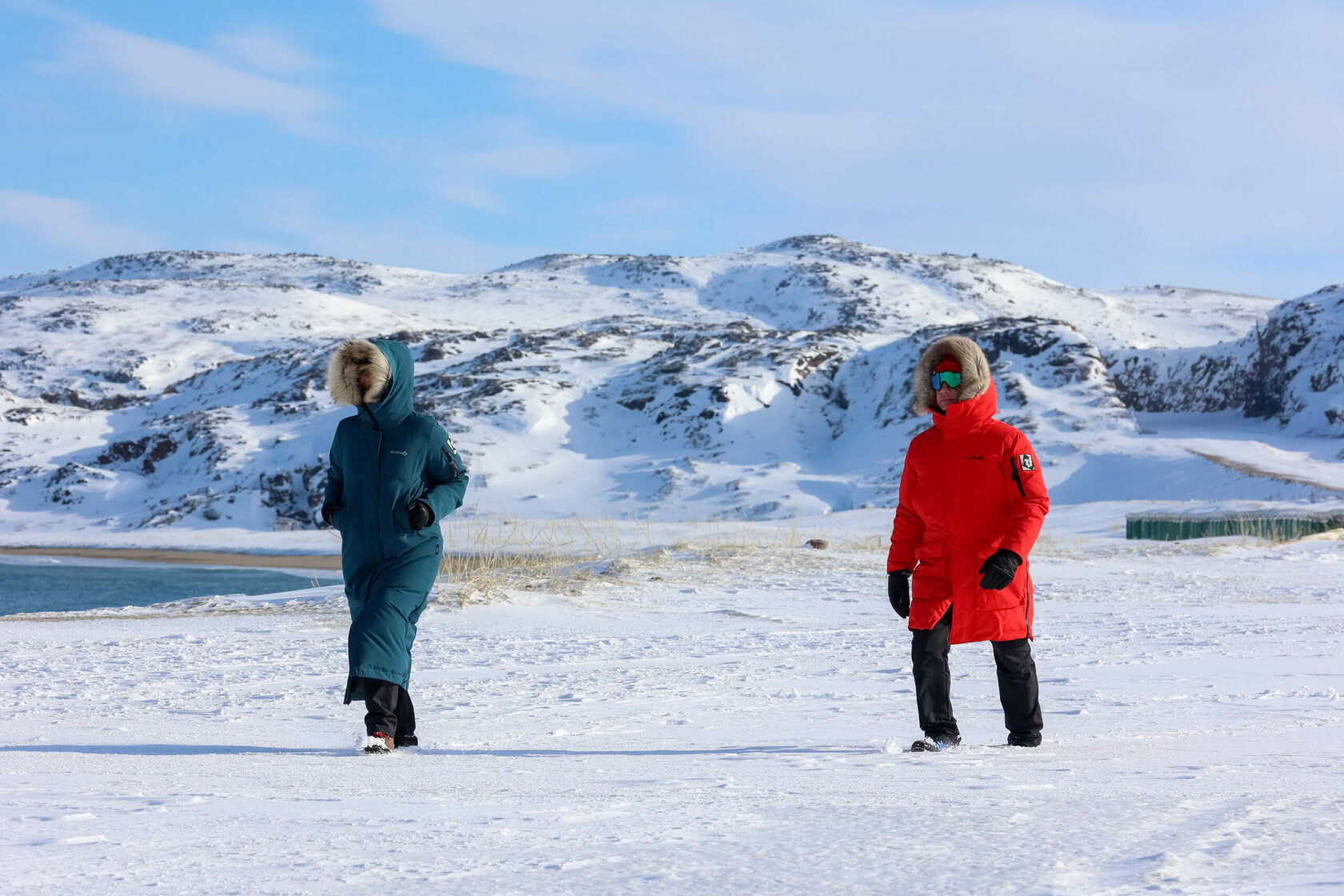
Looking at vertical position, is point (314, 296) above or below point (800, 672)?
above

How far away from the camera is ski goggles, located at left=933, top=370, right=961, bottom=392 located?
13.7 feet

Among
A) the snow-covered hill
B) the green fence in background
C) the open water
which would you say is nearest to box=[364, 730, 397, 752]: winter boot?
the open water

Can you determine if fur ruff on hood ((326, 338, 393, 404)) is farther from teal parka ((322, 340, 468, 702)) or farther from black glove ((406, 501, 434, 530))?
black glove ((406, 501, 434, 530))

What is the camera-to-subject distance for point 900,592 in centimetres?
432

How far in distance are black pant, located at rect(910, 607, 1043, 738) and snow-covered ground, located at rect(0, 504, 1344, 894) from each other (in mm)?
163

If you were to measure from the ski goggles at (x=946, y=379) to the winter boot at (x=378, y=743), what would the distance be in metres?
2.39

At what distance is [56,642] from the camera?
25.6ft

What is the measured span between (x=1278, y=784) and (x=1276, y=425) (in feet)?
115

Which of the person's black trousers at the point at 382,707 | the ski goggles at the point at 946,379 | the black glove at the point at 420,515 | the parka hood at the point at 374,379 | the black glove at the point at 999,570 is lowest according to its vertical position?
the person's black trousers at the point at 382,707

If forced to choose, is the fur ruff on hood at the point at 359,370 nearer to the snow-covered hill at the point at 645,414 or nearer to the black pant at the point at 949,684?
the black pant at the point at 949,684

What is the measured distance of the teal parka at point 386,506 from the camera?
441 cm

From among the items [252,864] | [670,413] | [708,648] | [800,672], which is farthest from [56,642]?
[670,413]

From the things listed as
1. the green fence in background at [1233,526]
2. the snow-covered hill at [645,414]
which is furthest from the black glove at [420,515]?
the snow-covered hill at [645,414]

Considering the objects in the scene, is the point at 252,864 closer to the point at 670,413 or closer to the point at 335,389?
the point at 335,389
